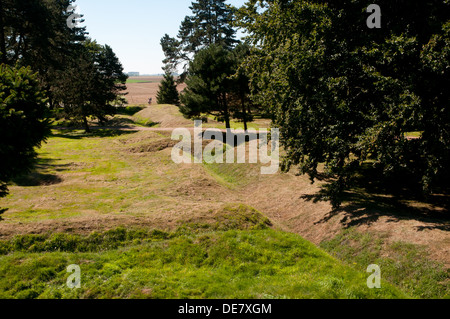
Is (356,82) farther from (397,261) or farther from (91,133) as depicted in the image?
(91,133)

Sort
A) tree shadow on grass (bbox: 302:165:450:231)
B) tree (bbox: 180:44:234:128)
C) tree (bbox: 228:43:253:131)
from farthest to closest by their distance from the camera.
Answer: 1. tree (bbox: 180:44:234:128)
2. tree (bbox: 228:43:253:131)
3. tree shadow on grass (bbox: 302:165:450:231)

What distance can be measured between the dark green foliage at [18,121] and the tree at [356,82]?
12.1 meters

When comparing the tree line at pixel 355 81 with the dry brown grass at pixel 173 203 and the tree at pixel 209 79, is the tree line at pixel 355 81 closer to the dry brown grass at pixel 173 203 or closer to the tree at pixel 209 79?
the dry brown grass at pixel 173 203

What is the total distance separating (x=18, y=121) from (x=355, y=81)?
15.0m

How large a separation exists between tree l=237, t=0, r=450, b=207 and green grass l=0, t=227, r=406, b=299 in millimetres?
5065

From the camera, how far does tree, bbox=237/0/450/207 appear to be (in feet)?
38.0

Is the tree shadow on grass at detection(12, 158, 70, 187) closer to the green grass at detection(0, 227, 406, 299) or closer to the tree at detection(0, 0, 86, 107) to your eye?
the green grass at detection(0, 227, 406, 299)

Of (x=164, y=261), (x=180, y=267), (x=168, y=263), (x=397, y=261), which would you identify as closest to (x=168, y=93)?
(x=164, y=261)

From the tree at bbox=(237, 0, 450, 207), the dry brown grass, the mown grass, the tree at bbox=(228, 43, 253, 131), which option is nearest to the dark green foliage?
the dry brown grass

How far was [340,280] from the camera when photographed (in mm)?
9305

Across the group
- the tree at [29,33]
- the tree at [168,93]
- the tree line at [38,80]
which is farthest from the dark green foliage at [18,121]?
the tree at [168,93]

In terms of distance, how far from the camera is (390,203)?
15898mm

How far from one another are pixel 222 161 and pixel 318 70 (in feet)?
55.7

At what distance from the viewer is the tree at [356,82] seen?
38.0 feet
